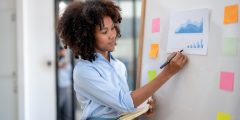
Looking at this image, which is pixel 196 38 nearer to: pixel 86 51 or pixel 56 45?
pixel 86 51

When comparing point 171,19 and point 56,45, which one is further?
point 56,45

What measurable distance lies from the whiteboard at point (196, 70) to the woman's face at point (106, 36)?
9.5 inches

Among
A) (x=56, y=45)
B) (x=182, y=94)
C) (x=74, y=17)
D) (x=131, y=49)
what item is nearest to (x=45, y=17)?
(x=56, y=45)

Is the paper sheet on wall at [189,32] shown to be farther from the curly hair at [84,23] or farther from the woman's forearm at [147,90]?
the curly hair at [84,23]

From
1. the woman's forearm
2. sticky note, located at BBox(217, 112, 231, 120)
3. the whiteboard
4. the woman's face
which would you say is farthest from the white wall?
sticky note, located at BBox(217, 112, 231, 120)

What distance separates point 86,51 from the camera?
4.19ft

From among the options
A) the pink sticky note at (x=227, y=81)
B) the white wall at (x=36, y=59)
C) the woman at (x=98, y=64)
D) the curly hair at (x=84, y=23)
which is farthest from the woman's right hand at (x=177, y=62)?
the white wall at (x=36, y=59)

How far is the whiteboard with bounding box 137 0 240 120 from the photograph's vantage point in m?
1.06

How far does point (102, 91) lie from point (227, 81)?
468 mm

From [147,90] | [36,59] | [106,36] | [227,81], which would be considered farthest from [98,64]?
[36,59]

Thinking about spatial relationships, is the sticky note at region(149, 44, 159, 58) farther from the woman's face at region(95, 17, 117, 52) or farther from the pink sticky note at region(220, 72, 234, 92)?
the pink sticky note at region(220, 72, 234, 92)

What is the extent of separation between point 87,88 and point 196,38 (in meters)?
0.48

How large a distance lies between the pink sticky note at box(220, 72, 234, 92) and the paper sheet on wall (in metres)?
0.12

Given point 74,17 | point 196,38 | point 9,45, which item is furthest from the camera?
point 9,45
